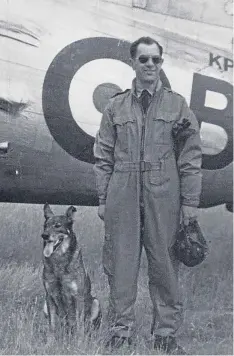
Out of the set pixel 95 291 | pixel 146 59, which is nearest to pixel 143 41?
pixel 146 59

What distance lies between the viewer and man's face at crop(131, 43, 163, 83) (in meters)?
3.98

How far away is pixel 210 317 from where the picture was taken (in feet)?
17.1

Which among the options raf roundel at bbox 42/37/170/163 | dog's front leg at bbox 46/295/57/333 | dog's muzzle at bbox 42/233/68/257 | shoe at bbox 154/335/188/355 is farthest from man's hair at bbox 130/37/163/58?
shoe at bbox 154/335/188/355

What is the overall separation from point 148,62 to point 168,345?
194 cm

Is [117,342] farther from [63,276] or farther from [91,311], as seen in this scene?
[63,276]

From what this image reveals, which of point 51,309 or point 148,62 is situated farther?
point 51,309

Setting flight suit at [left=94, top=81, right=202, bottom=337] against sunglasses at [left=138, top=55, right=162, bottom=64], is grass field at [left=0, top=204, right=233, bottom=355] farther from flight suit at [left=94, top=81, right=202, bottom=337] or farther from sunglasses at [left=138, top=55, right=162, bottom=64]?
sunglasses at [left=138, top=55, right=162, bottom=64]

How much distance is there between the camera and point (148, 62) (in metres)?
3.97

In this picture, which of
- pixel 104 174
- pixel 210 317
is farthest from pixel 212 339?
pixel 104 174

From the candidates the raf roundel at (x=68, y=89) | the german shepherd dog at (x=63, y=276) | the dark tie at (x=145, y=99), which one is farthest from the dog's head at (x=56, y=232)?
the dark tie at (x=145, y=99)

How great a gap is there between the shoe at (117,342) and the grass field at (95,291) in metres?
0.06

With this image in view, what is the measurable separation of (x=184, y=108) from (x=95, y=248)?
2.91 metres

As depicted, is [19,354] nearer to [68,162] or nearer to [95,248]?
[68,162]

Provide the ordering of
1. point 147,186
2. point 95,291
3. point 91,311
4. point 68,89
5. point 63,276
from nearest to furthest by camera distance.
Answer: point 147,186
point 63,276
point 91,311
point 68,89
point 95,291
